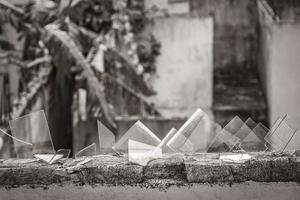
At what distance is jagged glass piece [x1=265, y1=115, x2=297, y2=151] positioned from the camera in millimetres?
2779

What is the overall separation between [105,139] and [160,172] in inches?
17.7

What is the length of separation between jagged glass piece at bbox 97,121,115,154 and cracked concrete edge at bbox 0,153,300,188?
0.20m

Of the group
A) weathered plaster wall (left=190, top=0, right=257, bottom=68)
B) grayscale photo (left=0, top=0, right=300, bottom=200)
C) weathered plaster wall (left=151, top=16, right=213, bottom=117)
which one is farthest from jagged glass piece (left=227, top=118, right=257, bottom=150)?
weathered plaster wall (left=190, top=0, right=257, bottom=68)

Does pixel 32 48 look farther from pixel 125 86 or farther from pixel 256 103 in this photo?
pixel 256 103

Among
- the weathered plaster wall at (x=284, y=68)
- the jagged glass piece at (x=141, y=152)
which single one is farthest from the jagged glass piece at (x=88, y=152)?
the weathered plaster wall at (x=284, y=68)

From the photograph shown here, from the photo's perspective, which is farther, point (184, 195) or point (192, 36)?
point (192, 36)

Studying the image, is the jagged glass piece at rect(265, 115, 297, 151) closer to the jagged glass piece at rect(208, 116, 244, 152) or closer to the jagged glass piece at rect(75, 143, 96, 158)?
the jagged glass piece at rect(208, 116, 244, 152)

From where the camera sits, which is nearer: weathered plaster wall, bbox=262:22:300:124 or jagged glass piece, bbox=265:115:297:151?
jagged glass piece, bbox=265:115:297:151

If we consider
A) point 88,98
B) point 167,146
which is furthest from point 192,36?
point 167,146

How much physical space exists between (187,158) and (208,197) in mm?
281

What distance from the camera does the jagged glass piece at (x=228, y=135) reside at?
2.83 m

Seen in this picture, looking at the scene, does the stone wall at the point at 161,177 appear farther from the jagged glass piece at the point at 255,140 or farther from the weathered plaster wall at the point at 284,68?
the weathered plaster wall at the point at 284,68

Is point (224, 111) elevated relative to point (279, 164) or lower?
lower

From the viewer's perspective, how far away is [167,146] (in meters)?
2.79
